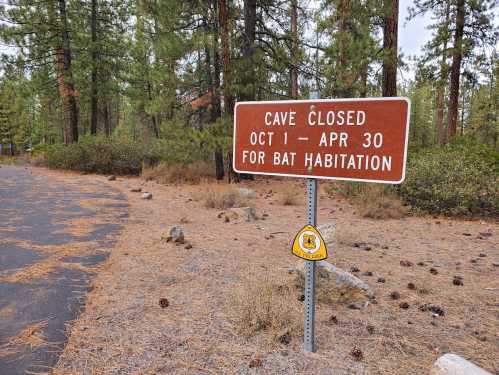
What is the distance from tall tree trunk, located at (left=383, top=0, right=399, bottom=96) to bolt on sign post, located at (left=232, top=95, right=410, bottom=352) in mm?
8692

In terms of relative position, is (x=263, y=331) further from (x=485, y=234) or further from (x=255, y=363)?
(x=485, y=234)

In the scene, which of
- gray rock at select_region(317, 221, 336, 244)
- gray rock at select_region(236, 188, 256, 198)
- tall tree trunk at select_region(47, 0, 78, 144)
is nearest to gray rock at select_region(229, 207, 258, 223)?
gray rock at select_region(317, 221, 336, 244)

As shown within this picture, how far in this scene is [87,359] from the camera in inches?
93.6

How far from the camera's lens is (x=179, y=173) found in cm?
1316

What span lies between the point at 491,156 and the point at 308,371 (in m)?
9.67

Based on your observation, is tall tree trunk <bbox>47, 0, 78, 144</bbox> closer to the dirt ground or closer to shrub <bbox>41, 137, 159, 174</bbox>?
shrub <bbox>41, 137, 159, 174</bbox>

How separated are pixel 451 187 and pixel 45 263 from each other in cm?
795

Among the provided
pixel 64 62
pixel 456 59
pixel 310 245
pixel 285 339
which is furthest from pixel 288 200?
pixel 64 62

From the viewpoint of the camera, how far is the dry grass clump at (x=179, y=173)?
42.3 ft

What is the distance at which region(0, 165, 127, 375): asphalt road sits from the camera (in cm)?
251

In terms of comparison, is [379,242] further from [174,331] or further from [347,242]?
[174,331]

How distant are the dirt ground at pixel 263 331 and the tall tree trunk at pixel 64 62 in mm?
14683

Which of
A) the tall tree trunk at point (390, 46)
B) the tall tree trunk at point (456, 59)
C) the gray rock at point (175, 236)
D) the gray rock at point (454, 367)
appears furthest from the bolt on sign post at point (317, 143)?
the tall tree trunk at point (456, 59)

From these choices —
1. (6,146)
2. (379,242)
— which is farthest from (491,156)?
(6,146)
